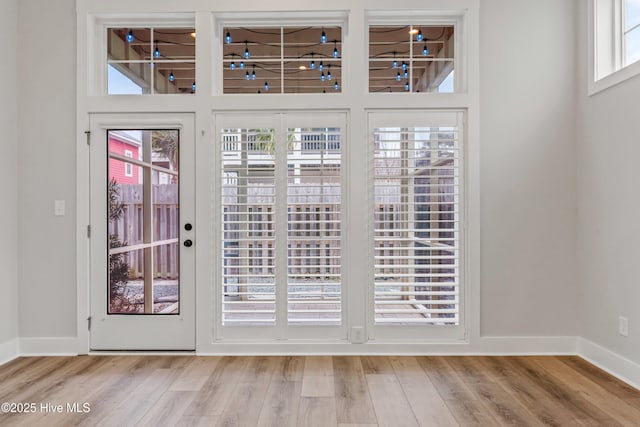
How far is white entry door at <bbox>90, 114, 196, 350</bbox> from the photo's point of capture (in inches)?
131

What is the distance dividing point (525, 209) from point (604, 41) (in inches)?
55.4

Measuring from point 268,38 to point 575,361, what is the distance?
362 centimetres

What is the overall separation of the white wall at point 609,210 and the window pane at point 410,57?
42.7 inches

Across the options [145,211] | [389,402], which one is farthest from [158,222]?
[389,402]

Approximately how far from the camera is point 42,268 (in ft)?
10.9

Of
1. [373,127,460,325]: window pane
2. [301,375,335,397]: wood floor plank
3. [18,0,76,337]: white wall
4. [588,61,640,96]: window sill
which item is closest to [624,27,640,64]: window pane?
[588,61,640,96]: window sill

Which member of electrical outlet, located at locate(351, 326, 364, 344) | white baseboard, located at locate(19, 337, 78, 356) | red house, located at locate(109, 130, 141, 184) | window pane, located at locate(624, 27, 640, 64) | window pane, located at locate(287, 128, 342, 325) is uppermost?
window pane, located at locate(624, 27, 640, 64)

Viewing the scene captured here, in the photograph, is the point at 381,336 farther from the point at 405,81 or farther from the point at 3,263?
the point at 3,263

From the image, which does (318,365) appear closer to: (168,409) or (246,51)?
(168,409)

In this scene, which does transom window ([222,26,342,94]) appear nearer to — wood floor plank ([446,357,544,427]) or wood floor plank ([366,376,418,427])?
wood floor plank ([366,376,418,427])

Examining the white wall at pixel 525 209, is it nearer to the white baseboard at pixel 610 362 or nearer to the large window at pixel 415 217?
the white baseboard at pixel 610 362

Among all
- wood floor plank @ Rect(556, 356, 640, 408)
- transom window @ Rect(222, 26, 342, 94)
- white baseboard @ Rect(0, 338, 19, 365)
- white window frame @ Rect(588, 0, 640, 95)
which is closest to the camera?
wood floor plank @ Rect(556, 356, 640, 408)

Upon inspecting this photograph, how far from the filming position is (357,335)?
128 inches

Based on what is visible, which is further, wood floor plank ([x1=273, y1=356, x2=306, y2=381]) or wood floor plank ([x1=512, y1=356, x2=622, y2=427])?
wood floor plank ([x1=273, y1=356, x2=306, y2=381])
